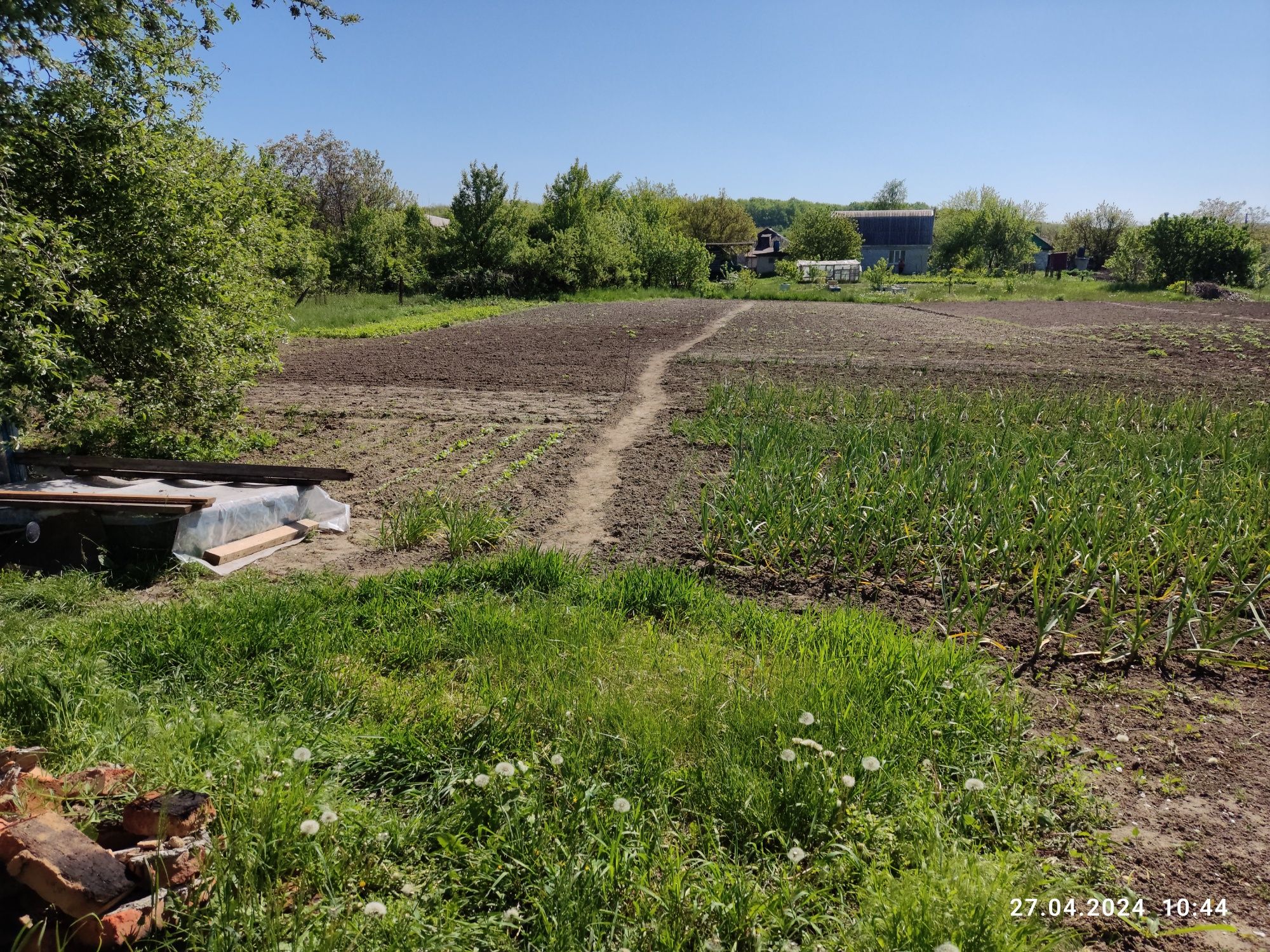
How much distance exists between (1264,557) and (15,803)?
6505mm

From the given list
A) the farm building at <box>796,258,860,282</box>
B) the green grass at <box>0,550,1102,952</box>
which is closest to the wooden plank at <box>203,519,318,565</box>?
the green grass at <box>0,550,1102,952</box>

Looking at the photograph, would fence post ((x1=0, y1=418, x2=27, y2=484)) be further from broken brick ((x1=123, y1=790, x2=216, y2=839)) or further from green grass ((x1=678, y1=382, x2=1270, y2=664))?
green grass ((x1=678, y1=382, x2=1270, y2=664))

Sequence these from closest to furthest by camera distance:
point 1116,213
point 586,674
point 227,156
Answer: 1. point 586,674
2. point 227,156
3. point 1116,213

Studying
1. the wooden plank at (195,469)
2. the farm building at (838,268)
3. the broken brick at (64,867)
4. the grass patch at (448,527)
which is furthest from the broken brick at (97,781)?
the farm building at (838,268)

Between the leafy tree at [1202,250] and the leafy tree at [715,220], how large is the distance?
1807 inches

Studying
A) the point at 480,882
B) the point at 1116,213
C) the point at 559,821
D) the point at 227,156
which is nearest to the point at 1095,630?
the point at 559,821

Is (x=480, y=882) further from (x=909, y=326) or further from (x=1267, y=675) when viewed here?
(x=909, y=326)

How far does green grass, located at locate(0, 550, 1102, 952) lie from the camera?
2227 mm

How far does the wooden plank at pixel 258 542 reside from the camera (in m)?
5.58

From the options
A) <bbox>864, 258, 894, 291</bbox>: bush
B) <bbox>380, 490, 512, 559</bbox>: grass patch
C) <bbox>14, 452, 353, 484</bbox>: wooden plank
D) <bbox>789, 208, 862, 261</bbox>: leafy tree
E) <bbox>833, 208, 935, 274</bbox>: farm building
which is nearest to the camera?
<bbox>380, 490, 512, 559</bbox>: grass patch

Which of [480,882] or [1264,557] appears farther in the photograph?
[1264,557]

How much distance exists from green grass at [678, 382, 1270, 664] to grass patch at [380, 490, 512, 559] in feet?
5.81

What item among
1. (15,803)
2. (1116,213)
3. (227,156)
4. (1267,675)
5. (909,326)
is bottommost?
(1267,675)

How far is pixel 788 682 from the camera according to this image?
11.1ft
